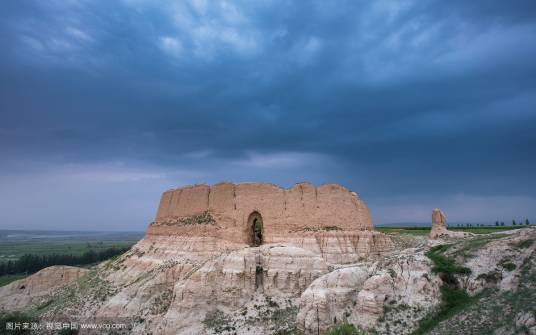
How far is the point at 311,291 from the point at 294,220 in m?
12.8

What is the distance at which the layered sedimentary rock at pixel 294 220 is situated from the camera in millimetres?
35375

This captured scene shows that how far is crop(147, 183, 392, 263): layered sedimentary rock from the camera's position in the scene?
116 feet

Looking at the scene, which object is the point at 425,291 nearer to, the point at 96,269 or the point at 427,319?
the point at 427,319

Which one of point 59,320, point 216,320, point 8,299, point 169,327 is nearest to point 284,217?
point 216,320

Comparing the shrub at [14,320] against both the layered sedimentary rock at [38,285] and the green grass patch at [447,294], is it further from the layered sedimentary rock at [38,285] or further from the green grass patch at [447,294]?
the green grass patch at [447,294]

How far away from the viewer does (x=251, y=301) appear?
29.1 metres

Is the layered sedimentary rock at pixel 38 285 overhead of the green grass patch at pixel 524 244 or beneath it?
beneath

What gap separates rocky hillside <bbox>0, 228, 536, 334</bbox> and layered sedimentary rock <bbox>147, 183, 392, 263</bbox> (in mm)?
1588

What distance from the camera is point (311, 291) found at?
2383 centimetres

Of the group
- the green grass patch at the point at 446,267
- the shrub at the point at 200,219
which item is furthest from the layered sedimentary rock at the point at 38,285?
the green grass patch at the point at 446,267

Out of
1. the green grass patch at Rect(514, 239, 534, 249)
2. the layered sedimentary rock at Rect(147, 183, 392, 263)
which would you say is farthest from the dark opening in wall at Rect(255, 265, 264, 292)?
the green grass patch at Rect(514, 239, 534, 249)

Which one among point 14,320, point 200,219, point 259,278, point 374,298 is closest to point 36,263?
point 14,320

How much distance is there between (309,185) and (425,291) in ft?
55.3

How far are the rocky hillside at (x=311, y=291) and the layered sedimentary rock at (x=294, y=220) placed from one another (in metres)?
1.59
